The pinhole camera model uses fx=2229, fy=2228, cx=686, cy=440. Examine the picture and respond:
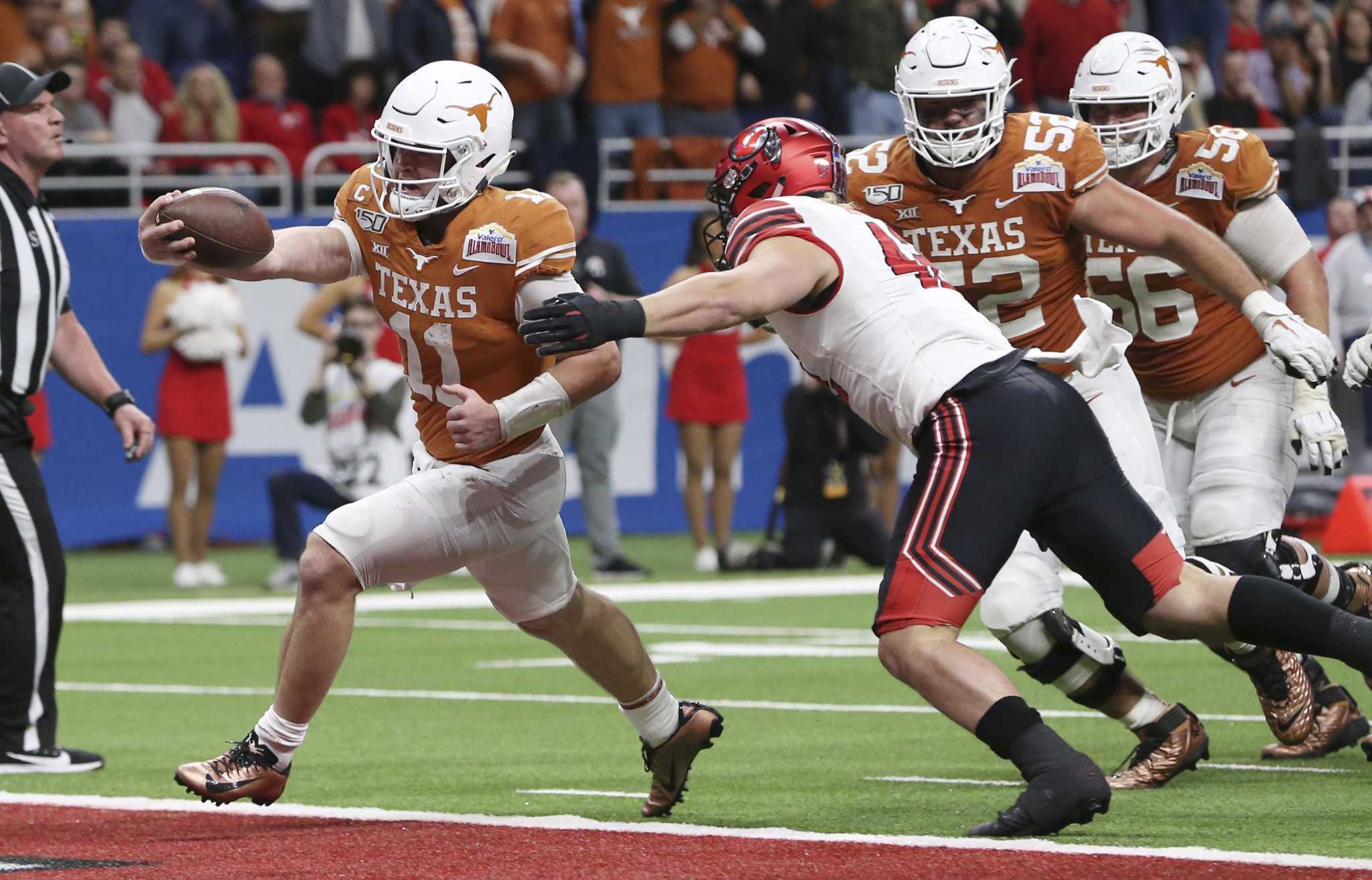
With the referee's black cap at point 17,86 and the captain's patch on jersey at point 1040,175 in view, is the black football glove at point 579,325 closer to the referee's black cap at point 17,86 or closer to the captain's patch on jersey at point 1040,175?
the captain's patch on jersey at point 1040,175

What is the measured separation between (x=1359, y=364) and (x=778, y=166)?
68.9 inches

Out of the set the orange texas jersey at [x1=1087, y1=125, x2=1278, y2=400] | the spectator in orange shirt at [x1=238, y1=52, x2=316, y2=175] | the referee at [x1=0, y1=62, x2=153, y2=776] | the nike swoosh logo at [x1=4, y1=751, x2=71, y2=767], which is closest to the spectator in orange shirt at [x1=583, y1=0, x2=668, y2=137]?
the spectator in orange shirt at [x1=238, y1=52, x2=316, y2=175]

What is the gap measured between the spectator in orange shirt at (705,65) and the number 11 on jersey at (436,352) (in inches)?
396

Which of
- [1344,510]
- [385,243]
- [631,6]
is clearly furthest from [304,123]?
[385,243]

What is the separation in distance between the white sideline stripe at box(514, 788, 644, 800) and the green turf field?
0.17 feet

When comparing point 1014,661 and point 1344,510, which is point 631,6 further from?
point 1014,661

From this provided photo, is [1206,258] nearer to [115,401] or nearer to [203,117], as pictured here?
[115,401]

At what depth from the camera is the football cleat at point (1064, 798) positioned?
4512 mm

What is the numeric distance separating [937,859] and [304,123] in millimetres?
11394

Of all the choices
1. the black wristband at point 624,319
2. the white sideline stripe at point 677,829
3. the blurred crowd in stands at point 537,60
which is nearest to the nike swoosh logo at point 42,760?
the white sideline stripe at point 677,829

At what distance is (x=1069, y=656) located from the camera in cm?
594

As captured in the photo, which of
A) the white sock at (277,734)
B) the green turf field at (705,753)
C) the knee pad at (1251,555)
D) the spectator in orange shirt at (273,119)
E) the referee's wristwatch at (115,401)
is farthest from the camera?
the spectator in orange shirt at (273,119)

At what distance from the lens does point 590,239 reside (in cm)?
1228

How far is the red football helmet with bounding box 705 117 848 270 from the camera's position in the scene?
5.15 m
